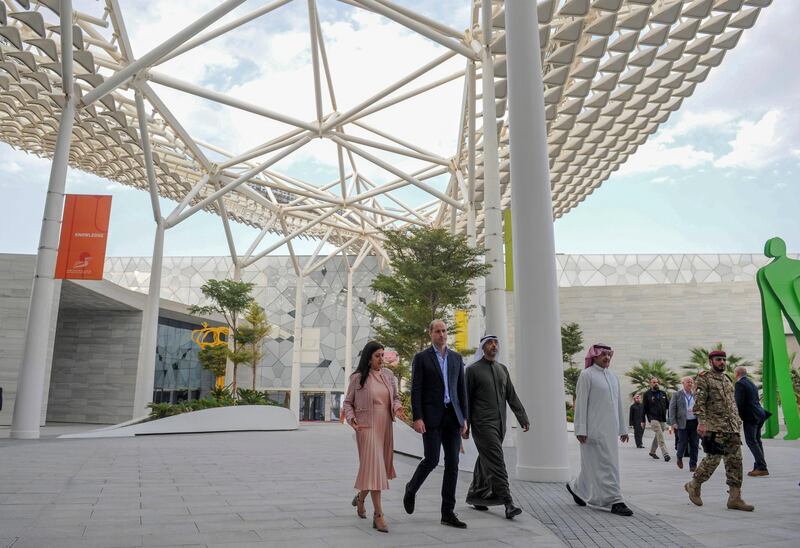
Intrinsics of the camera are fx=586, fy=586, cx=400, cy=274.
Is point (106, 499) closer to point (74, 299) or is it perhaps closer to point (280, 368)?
point (74, 299)

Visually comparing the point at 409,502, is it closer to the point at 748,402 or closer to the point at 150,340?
the point at 748,402

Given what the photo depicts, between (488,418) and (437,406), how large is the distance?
638mm

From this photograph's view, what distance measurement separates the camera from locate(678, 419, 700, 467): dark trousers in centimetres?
985

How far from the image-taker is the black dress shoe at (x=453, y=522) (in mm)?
4598

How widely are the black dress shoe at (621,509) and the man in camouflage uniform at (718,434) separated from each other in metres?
1.16

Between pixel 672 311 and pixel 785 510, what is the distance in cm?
3408

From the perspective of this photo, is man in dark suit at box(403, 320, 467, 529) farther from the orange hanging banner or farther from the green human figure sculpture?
the orange hanging banner

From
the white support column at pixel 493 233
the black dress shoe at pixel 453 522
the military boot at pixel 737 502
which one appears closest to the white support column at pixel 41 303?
the white support column at pixel 493 233

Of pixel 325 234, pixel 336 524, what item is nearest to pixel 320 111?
pixel 325 234

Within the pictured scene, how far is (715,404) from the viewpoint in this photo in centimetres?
627

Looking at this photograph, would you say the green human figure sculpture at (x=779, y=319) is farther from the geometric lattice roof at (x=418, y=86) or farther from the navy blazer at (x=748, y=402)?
the navy blazer at (x=748, y=402)

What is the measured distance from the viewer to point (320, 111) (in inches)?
850

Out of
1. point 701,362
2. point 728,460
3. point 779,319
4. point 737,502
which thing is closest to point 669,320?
point 701,362

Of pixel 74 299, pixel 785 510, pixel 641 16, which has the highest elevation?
pixel 641 16
